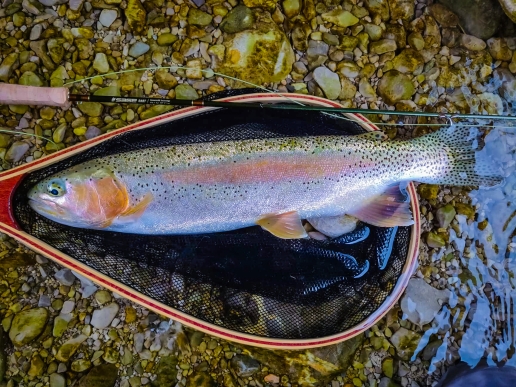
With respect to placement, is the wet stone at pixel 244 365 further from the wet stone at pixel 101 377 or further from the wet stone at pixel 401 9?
the wet stone at pixel 401 9

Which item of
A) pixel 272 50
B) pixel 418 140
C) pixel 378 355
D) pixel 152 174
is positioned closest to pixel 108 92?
pixel 152 174

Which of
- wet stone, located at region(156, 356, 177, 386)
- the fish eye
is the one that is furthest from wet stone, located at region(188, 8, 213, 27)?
wet stone, located at region(156, 356, 177, 386)

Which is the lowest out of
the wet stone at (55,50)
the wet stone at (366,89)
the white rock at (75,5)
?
the wet stone at (366,89)

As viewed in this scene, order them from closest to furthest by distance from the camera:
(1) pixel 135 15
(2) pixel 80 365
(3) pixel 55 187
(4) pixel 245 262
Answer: (3) pixel 55 187 < (4) pixel 245 262 < (2) pixel 80 365 < (1) pixel 135 15

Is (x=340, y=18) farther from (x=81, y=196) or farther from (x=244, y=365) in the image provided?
(x=244, y=365)

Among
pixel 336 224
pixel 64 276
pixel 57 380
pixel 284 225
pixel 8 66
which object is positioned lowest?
pixel 57 380

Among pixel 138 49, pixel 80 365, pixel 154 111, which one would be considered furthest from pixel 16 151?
pixel 80 365

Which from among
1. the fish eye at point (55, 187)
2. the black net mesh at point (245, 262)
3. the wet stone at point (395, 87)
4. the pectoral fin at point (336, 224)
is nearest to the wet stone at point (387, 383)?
the black net mesh at point (245, 262)
